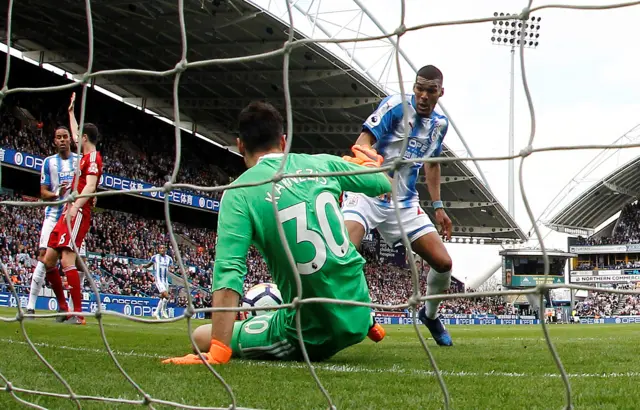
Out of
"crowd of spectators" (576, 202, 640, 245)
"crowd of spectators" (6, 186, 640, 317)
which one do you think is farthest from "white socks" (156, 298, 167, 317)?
"crowd of spectators" (576, 202, 640, 245)

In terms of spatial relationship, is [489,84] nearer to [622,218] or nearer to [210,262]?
[210,262]

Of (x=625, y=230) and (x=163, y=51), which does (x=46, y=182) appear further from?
(x=625, y=230)

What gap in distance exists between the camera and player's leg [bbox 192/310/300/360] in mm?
4102

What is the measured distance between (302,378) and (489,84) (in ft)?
4.94

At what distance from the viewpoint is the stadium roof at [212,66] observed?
21.7 metres

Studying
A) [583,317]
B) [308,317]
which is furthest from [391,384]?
[583,317]

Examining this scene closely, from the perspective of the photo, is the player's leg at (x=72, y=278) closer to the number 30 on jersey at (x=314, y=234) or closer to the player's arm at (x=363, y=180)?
the number 30 on jersey at (x=314, y=234)

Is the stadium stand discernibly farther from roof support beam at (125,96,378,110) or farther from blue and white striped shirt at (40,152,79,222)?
blue and white striped shirt at (40,152,79,222)

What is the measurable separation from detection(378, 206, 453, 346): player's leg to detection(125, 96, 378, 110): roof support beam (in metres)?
19.7

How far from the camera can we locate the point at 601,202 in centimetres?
4891

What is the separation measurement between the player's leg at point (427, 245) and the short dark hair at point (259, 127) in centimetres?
205

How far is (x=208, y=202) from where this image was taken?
92.3 ft

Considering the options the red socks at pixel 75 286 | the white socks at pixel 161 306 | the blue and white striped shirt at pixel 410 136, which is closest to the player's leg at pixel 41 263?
the red socks at pixel 75 286

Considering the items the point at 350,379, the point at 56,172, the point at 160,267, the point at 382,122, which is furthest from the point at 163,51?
the point at 350,379
